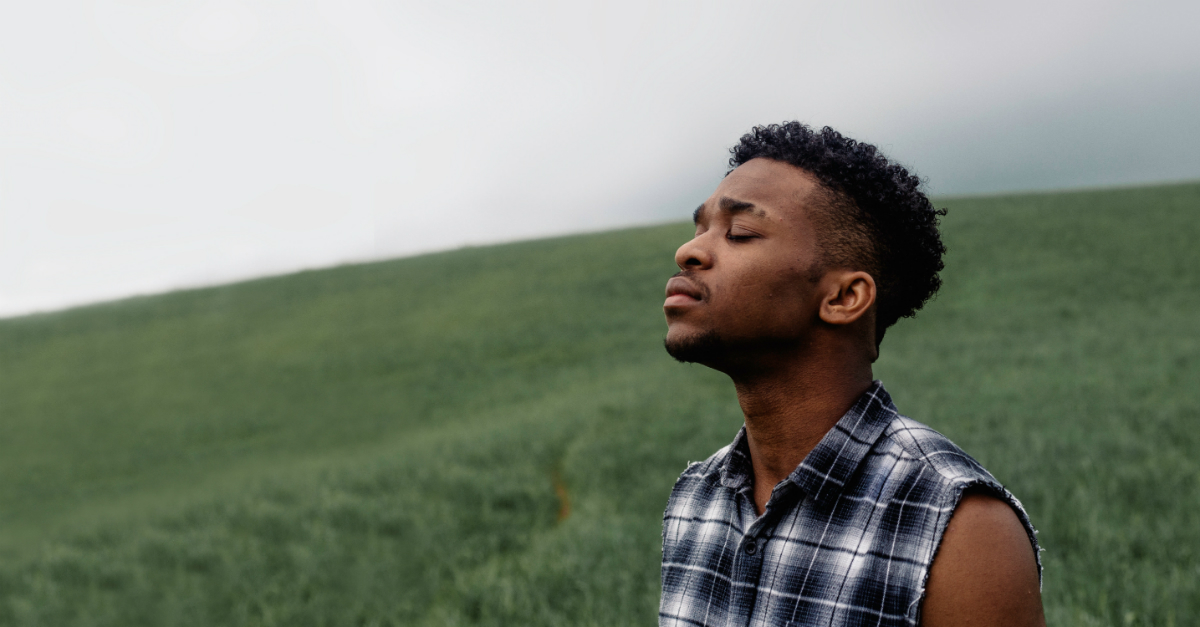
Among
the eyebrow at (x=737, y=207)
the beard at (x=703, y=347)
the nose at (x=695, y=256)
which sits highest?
the eyebrow at (x=737, y=207)

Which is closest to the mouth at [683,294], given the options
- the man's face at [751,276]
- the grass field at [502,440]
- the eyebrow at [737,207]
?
the man's face at [751,276]

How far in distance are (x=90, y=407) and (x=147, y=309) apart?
16883 mm

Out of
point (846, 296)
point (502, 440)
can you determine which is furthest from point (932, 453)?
point (502, 440)

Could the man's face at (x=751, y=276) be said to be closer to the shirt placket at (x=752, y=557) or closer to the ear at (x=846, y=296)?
the ear at (x=846, y=296)

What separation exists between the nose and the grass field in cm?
340

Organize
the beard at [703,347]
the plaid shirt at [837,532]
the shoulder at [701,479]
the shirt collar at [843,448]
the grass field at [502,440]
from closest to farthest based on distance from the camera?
1. the plaid shirt at [837,532]
2. the shirt collar at [843,448]
3. the beard at [703,347]
4. the shoulder at [701,479]
5. the grass field at [502,440]

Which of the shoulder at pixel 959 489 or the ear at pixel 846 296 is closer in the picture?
the shoulder at pixel 959 489

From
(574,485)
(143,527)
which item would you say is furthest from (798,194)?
(143,527)

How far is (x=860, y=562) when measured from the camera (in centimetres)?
146

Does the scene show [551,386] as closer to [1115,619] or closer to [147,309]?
[1115,619]

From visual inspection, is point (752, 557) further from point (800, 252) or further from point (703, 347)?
point (800, 252)

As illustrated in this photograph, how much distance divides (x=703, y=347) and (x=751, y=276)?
19 centimetres

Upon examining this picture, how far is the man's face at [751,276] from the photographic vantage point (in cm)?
165

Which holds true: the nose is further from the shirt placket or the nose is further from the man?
the shirt placket
